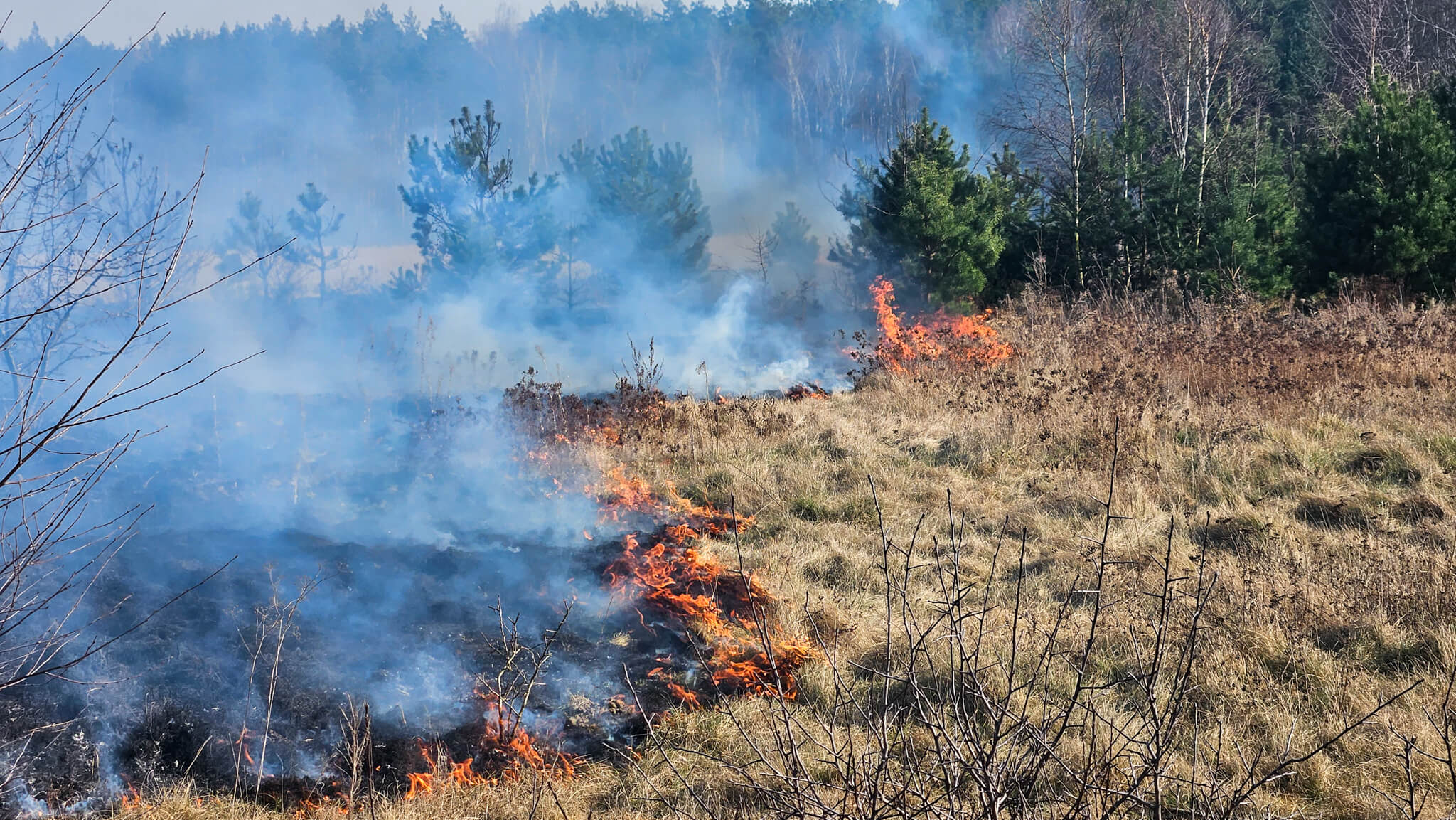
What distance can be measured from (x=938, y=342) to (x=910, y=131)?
359 inches

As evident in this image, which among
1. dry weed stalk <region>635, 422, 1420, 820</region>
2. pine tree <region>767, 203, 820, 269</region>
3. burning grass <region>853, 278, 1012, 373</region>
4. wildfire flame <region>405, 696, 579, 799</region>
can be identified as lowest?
wildfire flame <region>405, 696, 579, 799</region>

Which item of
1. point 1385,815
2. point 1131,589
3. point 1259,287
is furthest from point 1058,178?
point 1385,815

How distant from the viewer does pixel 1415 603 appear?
4.39 meters

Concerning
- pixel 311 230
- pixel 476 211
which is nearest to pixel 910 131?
pixel 476 211

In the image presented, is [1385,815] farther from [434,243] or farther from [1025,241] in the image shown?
Result: [434,243]

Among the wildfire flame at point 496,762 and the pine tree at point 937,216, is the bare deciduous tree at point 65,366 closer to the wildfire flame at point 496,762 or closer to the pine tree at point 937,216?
the wildfire flame at point 496,762

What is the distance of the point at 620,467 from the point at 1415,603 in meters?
5.87

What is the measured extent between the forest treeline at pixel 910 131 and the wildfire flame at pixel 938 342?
76cm

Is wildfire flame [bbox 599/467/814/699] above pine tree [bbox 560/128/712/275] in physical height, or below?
below

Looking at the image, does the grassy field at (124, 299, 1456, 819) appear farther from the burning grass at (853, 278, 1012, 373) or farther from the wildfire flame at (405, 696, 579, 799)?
the burning grass at (853, 278, 1012, 373)

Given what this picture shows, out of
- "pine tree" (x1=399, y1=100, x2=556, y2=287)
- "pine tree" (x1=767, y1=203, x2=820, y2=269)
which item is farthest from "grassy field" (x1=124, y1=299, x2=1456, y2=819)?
"pine tree" (x1=767, y1=203, x2=820, y2=269)

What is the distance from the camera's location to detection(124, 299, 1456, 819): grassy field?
267cm

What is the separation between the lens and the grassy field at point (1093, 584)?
8.77 ft

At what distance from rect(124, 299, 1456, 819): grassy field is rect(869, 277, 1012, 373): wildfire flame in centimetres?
71
